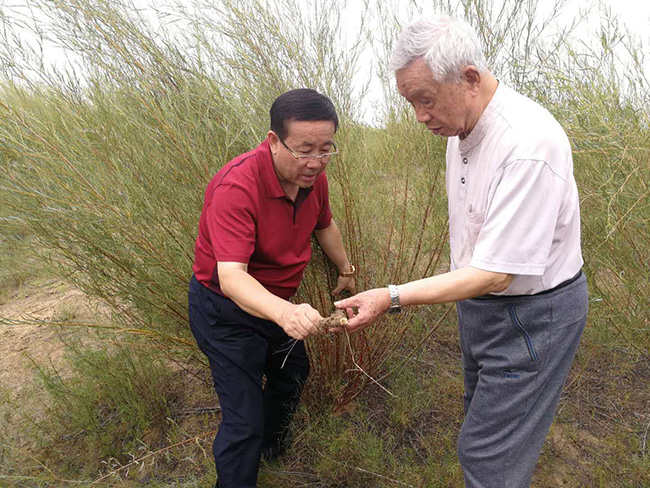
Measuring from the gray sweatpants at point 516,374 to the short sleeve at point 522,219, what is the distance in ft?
0.78

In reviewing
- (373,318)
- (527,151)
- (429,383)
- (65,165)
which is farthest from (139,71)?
(429,383)

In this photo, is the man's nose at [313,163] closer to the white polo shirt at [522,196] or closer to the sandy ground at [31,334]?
the white polo shirt at [522,196]

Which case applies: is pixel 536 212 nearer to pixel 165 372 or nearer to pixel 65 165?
pixel 65 165

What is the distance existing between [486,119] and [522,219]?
0.35 meters

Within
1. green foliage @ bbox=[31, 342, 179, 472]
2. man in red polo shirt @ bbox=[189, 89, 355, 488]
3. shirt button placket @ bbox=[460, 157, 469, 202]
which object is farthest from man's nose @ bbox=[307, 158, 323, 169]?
green foliage @ bbox=[31, 342, 179, 472]

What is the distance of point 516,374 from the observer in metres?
1.59

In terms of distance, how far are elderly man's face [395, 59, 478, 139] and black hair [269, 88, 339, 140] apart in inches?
12.7

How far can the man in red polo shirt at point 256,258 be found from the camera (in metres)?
1.67

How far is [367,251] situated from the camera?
2.98 meters

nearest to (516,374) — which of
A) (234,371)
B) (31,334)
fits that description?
(234,371)

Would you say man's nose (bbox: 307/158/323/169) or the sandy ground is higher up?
man's nose (bbox: 307/158/323/169)

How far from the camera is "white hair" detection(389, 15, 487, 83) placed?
136 centimetres

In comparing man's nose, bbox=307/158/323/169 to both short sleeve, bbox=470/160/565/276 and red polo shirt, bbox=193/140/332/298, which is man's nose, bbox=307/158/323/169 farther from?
short sleeve, bbox=470/160/565/276

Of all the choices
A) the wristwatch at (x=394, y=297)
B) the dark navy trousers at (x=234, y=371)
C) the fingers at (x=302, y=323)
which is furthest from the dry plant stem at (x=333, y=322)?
the dark navy trousers at (x=234, y=371)
